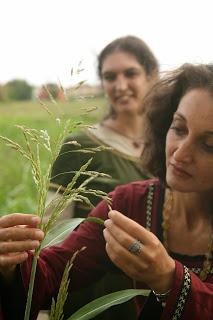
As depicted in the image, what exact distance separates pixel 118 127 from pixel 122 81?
217 millimetres

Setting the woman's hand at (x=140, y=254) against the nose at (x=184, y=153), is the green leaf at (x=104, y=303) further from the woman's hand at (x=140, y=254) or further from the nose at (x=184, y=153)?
the nose at (x=184, y=153)

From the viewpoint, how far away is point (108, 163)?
2.29 m

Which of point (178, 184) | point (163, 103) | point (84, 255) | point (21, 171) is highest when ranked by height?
point (163, 103)

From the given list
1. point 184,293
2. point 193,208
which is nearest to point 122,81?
point 193,208

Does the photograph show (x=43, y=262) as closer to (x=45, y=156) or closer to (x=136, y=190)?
(x=136, y=190)

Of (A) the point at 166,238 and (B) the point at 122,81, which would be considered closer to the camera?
(A) the point at 166,238

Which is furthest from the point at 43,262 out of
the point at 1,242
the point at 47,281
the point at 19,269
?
the point at 1,242

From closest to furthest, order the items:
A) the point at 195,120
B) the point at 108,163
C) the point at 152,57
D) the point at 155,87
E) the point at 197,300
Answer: the point at 197,300 < the point at 195,120 < the point at 155,87 < the point at 108,163 < the point at 152,57

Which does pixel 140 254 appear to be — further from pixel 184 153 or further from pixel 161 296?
pixel 184 153

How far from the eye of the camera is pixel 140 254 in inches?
41.0

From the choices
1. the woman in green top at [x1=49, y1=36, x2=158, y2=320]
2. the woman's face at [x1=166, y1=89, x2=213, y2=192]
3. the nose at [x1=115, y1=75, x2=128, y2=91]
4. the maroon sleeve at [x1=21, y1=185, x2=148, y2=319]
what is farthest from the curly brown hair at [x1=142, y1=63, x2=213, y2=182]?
the nose at [x1=115, y1=75, x2=128, y2=91]

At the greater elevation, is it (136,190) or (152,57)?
(152,57)

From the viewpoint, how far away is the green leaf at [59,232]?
1134mm

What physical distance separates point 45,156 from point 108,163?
527 centimetres
